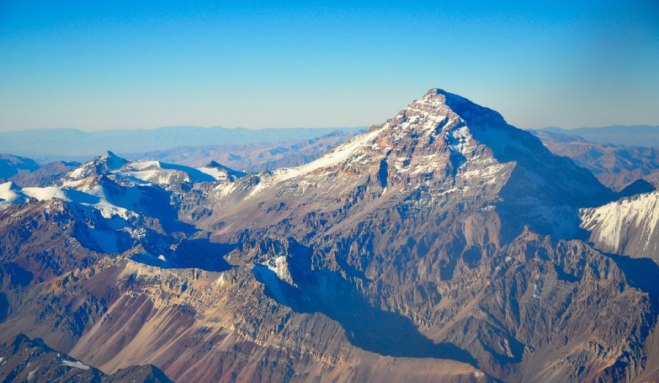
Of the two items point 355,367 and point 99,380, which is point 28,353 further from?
point 355,367

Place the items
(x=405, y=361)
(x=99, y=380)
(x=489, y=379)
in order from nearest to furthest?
(x=99, y=380), (x=489, y=379), (x=405, y=361)

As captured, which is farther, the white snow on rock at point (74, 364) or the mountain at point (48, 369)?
the white snow on rock at point (74, 364)

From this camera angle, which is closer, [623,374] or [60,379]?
[60,379]

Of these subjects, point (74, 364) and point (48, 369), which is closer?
point (48, 369)

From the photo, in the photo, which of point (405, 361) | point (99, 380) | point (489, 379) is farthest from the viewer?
point (405, 361)

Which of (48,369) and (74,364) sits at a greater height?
(74,364)

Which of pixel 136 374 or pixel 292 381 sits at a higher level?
pixel 136 374

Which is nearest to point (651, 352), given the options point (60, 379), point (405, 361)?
point (405, 361)

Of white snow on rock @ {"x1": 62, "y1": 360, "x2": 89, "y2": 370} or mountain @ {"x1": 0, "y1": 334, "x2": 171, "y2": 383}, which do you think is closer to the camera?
mountain @ {"x1": 0, "y1": 334, "x2": 171, "y2": 383}
